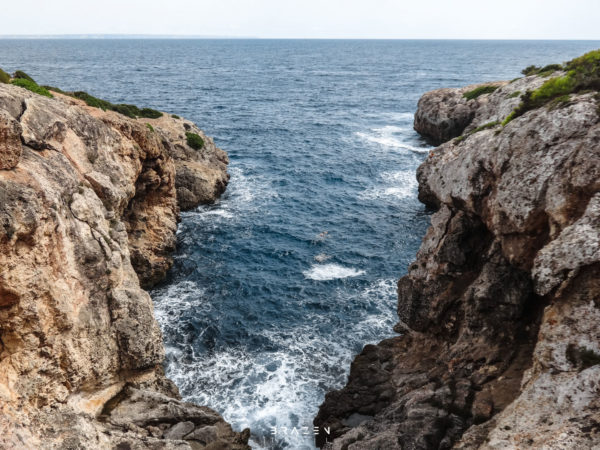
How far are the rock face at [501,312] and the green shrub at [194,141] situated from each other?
37232 mm

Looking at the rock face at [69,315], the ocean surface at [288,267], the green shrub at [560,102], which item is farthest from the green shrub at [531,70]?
the rock face at [69,315]

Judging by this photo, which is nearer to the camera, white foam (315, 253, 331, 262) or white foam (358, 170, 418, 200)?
Result: white foam (315, 253, 331, 262)

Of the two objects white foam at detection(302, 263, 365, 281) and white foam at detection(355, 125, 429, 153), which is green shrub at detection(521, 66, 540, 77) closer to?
white foam at detection(302, 263, 365, 281)

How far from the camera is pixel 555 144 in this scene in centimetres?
1755

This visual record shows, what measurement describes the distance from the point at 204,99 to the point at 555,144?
355ft

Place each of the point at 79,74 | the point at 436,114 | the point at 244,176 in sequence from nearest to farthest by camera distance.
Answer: the point at 244,176
the point at 436,114
the point at 79,74

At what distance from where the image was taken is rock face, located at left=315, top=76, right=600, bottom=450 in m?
13.8

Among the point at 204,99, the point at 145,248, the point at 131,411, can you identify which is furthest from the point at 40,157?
the point at 204,99

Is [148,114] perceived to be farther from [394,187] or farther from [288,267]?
[394,187]

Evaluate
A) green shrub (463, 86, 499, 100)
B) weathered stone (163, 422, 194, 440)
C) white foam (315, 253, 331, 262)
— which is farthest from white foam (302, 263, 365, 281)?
green shrub (463, 86, 499, 100)

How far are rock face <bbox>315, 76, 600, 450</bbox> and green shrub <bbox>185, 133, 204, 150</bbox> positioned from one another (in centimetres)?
3723

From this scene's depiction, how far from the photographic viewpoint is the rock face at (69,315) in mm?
15742

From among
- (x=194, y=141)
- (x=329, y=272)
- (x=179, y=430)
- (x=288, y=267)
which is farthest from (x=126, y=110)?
(x=179, y=430)

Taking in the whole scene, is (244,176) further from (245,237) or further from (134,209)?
(134,209)
